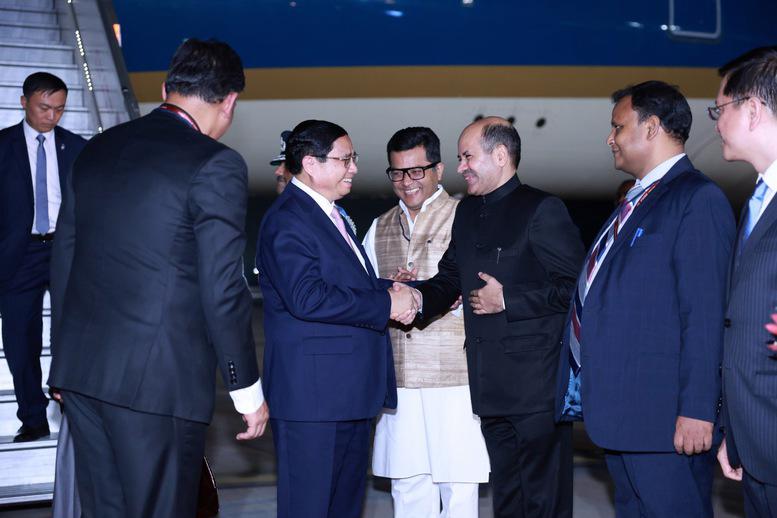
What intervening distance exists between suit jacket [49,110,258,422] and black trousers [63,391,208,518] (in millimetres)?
44

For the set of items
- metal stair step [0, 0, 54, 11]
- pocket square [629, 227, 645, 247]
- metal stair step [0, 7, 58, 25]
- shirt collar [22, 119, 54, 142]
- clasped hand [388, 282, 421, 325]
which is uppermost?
metal stair step [0, 0, 54, 11]

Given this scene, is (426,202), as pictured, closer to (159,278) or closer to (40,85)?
(159,278)

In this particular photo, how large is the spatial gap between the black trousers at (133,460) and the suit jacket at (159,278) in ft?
0.14

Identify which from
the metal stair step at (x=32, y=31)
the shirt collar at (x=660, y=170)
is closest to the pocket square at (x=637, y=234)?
the shirt collar at (x=660, y=170)

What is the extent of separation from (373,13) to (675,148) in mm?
4924

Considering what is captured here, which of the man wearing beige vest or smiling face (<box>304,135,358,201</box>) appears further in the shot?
the man wearing beige vest

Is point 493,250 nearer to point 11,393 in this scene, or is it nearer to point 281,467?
point 281,467

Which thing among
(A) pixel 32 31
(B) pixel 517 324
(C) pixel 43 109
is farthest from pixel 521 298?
(A) pixel 32 31

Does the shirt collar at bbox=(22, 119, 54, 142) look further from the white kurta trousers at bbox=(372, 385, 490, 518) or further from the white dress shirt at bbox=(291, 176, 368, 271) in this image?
the white kurta trousers at bbox=(372, 385, 490, 518)

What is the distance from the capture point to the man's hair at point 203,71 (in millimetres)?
2129

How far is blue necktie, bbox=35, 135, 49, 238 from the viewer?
4.04 metres

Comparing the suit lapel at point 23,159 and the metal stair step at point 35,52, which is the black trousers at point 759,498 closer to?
the suit lapel at point 23,159

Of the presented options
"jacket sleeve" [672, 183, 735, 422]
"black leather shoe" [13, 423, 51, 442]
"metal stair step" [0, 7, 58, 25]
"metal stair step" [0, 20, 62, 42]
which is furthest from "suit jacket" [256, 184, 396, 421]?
"metal stair step" [0, 7, 58, 25]

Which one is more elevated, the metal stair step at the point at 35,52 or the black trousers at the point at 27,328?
Answer: the metal stair step at the point at 35,52
